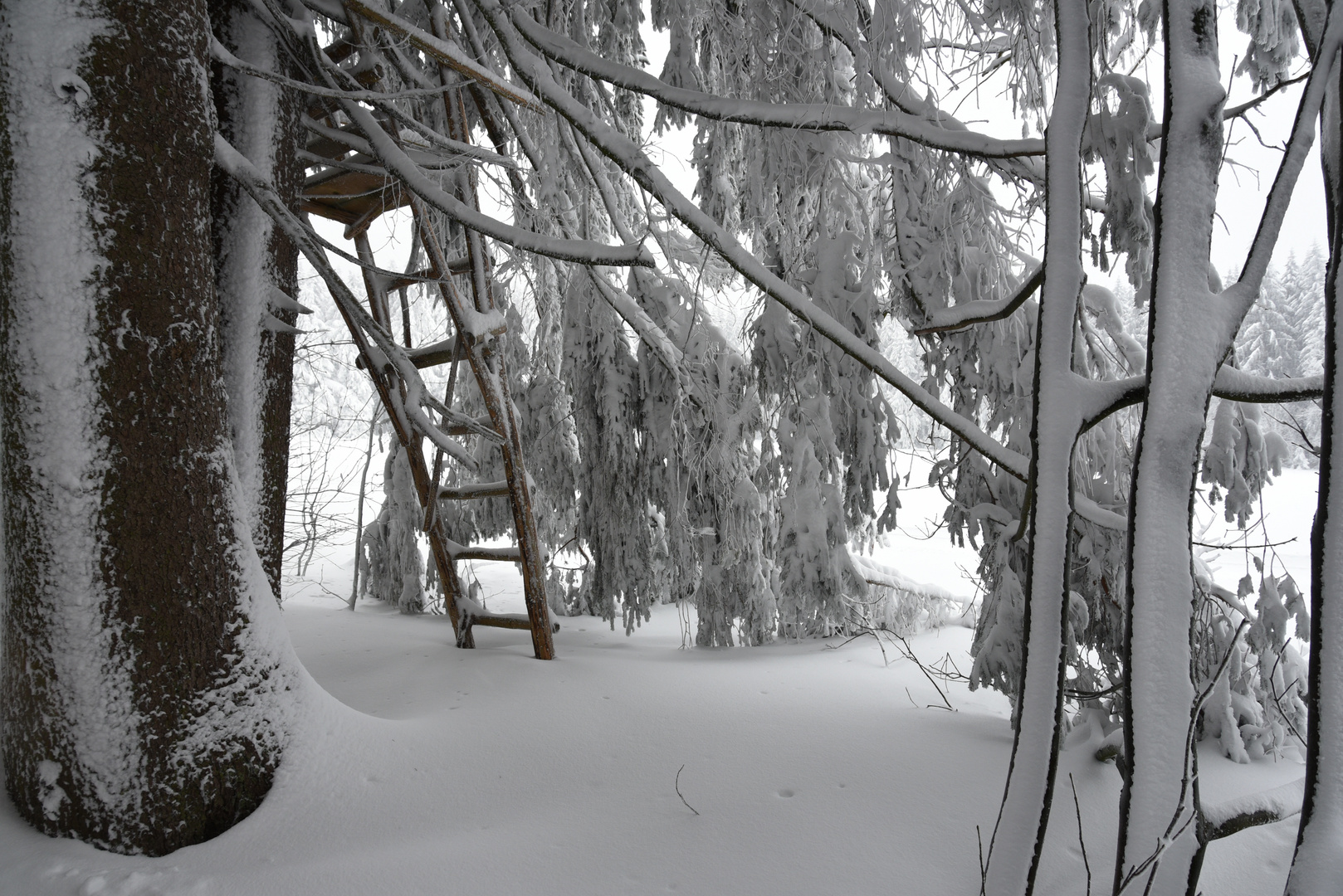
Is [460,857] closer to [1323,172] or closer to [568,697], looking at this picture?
[568,697]

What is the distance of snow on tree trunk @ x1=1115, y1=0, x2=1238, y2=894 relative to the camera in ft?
3.89

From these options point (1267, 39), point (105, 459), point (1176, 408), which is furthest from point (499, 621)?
point (1267, 39)

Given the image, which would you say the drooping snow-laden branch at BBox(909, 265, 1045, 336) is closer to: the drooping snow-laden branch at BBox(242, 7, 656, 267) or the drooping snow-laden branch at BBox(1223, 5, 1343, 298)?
the drooping snow-laden branch at BBox(1223, 5, 1343, 298)

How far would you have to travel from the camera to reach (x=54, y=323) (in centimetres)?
185

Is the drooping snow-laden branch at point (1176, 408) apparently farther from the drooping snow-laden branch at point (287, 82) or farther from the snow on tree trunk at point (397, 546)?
the snow on tree trunk at point (397, 546)

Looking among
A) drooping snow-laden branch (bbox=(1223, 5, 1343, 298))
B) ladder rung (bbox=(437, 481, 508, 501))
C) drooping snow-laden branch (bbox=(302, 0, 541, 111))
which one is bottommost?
A: ladder rung (bbox=(437, 481, 508, 501))

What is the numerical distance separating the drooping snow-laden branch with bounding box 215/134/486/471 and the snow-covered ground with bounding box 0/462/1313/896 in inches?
39.9

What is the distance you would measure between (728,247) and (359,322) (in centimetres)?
137

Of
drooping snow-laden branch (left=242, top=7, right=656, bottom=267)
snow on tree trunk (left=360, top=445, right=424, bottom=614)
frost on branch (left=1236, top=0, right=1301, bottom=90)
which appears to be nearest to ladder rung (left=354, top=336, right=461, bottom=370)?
drooping snow-laden branch (left=242, top=7, right=656, bottom=267)

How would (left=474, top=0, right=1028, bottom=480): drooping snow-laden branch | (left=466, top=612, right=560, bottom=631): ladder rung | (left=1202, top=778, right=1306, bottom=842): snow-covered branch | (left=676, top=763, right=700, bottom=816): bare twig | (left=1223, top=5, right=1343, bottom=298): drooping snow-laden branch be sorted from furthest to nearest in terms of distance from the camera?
(left=466, top=612, right=560, bottom=631): ladder rung < (left=676, top=763, right=700, bottom=816): bare twig < (left=474, top=0, right=1028, bottom=480): drooping snow-laden branch < (left=1202, top=778, right=1306, bottom=842): snow-covered branch < (left=1223, top=5, right=1343, bottom=298): drooping snow-laden branch

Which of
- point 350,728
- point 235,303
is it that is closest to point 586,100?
point 235,303

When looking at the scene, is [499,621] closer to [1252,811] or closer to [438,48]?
[438,48]

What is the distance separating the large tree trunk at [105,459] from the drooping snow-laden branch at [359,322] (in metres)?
0.22

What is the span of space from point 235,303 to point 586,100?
8.57 ft
